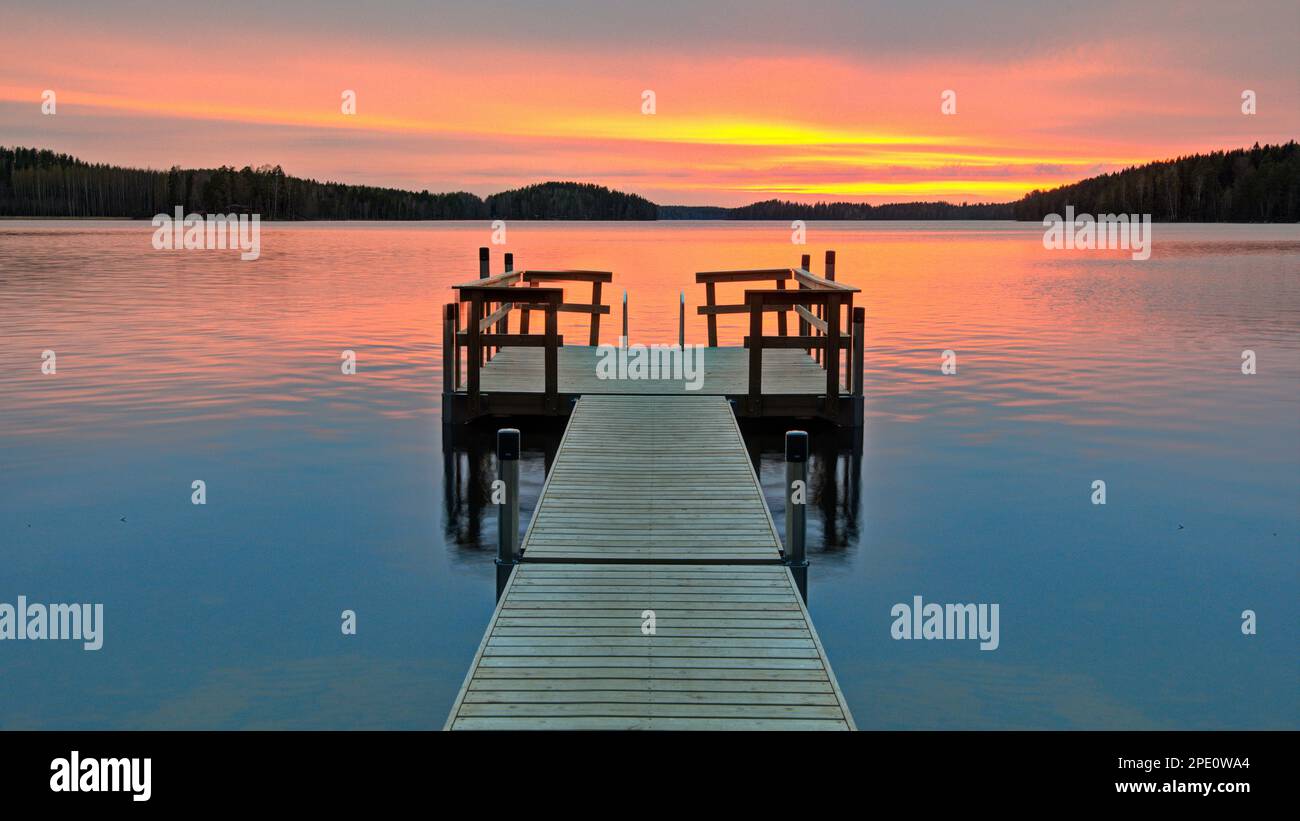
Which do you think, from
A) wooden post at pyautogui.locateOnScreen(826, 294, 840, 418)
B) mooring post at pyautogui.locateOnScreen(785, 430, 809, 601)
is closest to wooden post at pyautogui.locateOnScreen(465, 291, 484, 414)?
wooden post at pyautogui.locateOnScreen(826, 294, 840, 418)

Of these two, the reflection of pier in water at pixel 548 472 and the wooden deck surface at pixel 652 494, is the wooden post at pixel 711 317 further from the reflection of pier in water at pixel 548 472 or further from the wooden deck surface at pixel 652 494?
the wooden deck surface at pixel 652 494

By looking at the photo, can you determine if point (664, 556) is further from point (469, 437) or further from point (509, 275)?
point (509, 275)

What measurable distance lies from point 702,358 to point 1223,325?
27.1 meters

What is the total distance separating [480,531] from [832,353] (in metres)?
6.28

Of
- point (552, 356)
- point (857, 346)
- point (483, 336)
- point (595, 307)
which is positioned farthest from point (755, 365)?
point (595, 307)

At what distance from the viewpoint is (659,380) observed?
1912 cm

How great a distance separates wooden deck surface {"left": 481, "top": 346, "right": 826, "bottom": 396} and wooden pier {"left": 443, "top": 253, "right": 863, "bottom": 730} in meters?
0.36

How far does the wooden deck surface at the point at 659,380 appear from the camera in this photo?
1814cm

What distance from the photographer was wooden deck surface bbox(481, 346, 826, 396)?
59.5 feet

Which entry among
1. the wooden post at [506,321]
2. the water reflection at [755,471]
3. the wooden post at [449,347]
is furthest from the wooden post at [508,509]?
the wooden post at [506,321]

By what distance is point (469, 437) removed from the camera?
19.2m

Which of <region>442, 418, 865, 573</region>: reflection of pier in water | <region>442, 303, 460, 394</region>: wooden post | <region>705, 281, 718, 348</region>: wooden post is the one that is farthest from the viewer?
<region>705, 281, 718, 348</region>: wooden post

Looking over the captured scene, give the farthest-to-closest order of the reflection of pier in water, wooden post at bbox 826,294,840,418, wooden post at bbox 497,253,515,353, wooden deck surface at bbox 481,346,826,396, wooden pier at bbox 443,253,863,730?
wooden post at bbox 497,253,515,353
wooden deck surface at bbox 481,346,826,396
wooden post at bbox 826,294,840,418
the reflection of pier in water
wooden pier at bbox 443,253,863,730

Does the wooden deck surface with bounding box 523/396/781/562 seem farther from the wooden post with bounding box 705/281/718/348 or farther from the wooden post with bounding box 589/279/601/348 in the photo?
the wooden post with bounding box 705/281/718/348
